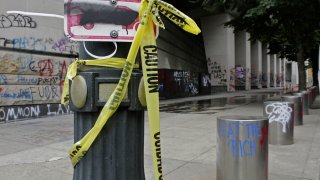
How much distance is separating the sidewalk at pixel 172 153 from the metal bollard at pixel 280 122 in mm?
205

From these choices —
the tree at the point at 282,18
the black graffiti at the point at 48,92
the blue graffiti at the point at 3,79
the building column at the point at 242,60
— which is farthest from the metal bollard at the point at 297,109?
the building column at the point at 242,60

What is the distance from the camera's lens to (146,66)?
201cm

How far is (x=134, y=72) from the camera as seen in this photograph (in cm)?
208

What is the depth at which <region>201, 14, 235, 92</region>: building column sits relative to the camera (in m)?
34.7

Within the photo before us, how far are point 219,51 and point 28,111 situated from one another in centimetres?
2562

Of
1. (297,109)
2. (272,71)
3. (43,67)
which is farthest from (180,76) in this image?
(272,71)

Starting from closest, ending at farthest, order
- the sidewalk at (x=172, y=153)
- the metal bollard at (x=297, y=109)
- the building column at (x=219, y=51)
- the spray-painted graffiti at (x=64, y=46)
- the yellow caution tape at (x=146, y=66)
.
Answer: the yellow caution tape at (x=146, y=66) < the sidewalk at (x=172, y=153) < the metal bollard at (x=297, y=109) < the spray-painted graffiti at (x=64, y=46) < the building column at (x=219, y=51)

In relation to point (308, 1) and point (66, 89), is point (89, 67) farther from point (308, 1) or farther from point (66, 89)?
point (308, 1)

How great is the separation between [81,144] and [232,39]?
1377 inches

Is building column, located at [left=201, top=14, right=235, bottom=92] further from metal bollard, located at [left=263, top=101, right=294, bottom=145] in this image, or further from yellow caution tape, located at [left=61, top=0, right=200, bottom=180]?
yellow caution tape, located at [left=61, top=0, right=200, bottom=180]

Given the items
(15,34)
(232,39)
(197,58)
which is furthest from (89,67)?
(197,58)

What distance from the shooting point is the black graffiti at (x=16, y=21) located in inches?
436

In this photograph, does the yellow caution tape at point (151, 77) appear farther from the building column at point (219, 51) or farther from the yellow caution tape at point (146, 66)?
the building column at point (219, 51)

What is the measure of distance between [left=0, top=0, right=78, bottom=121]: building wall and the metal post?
32.6 ft
